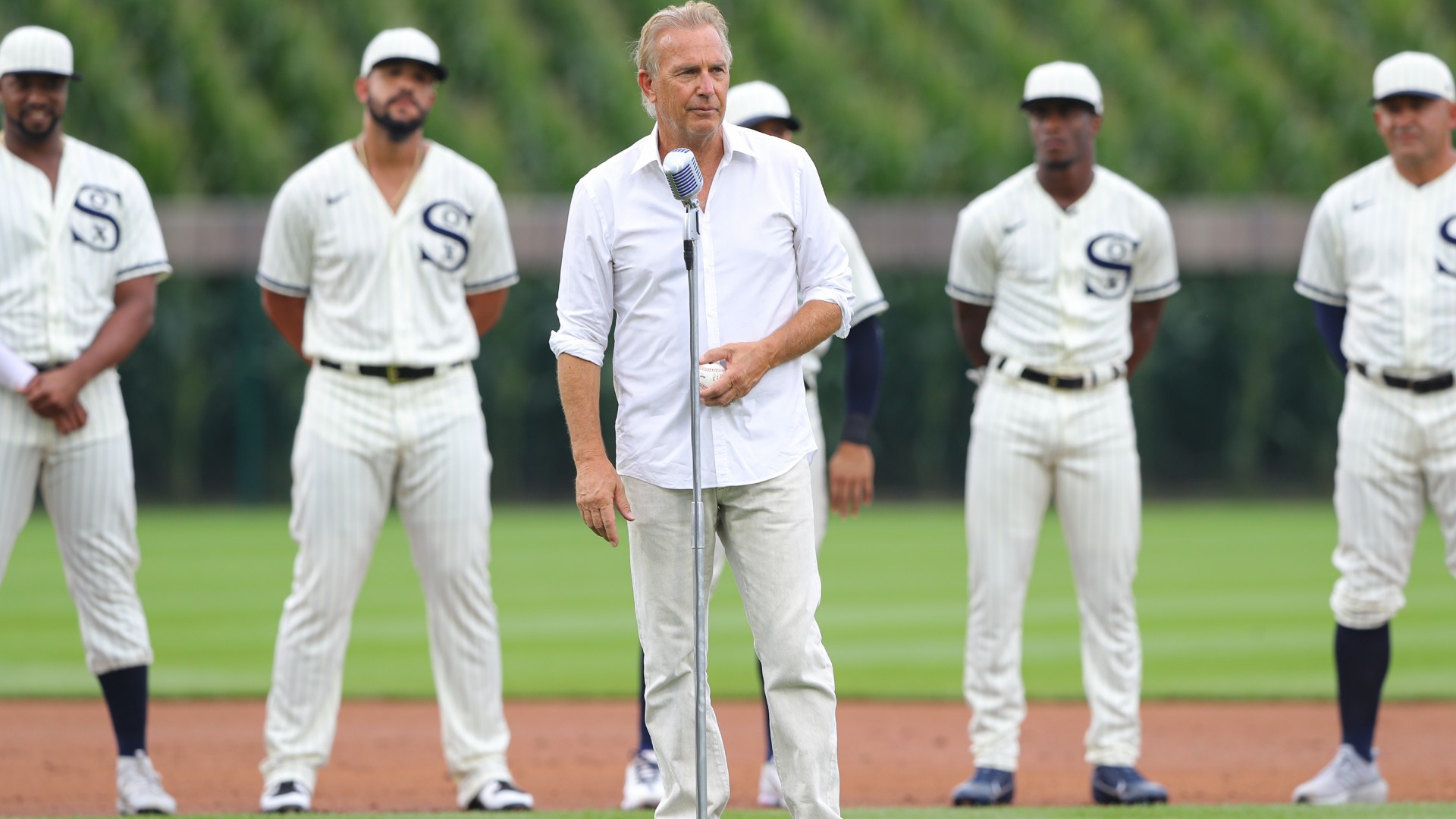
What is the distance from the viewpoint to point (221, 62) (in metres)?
25.1

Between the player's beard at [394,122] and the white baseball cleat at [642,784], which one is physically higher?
the player's beard at [394,122]

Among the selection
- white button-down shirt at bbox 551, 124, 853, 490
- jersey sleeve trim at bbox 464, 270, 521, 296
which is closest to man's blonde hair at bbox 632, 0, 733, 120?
white button-down shirt at bbox 551, 124, 853, 490

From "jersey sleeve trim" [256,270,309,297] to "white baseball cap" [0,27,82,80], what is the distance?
3.17 ft

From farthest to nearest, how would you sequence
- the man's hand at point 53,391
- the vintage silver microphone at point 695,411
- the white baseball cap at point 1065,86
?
the white baseball cap at point 1065,86, the man's hand at point 53,391, the vintage silver microphone at point 695,411

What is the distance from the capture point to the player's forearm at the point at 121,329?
6.09 meters

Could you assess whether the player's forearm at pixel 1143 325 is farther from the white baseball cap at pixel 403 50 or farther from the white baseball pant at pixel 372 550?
the white baseball cap at pixel 403 50

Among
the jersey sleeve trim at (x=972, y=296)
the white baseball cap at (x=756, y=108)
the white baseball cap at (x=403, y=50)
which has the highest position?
the white baseball cap at (x=403, y=50)

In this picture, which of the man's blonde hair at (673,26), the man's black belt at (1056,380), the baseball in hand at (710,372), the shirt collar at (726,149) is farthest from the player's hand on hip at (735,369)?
the man's black belt at (1056,380)

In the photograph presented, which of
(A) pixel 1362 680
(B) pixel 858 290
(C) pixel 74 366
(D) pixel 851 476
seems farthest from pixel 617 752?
(A) pixel 1362 680

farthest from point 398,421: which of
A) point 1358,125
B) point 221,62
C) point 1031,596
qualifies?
point 1358,125

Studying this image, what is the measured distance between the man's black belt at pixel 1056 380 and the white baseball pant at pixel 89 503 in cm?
314

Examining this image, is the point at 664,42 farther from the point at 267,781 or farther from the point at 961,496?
the point at 961,496

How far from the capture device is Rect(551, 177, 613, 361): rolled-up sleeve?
4.56 m

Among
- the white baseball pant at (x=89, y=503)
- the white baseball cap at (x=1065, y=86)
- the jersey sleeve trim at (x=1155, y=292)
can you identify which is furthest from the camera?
the jersey sleeve trim at (x=1155, y=292)
